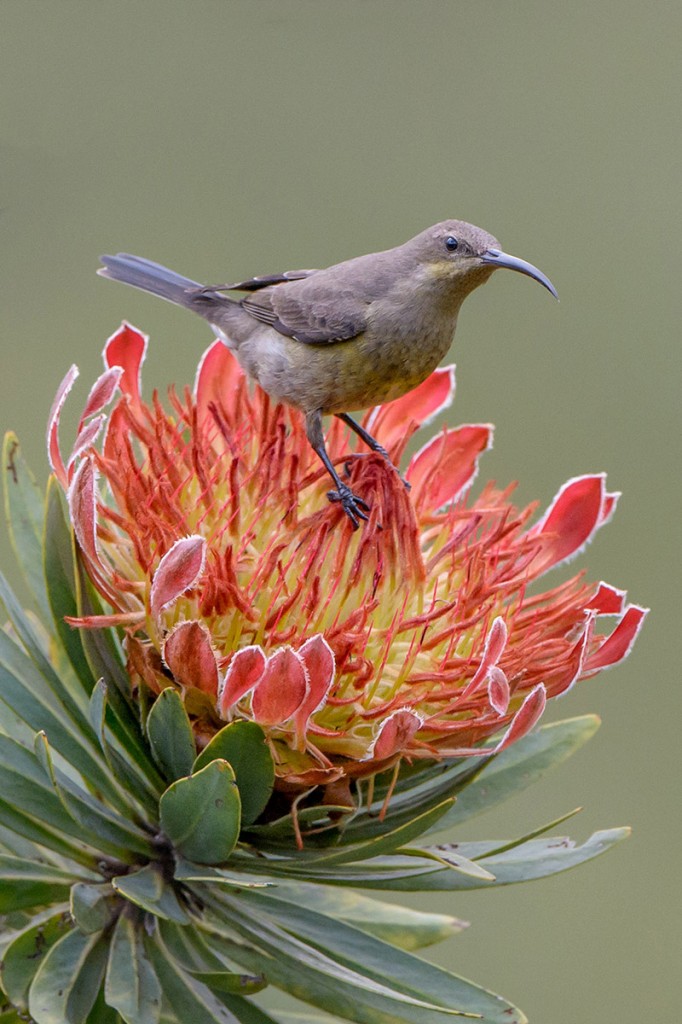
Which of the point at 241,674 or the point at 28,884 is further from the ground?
the point at 241,674

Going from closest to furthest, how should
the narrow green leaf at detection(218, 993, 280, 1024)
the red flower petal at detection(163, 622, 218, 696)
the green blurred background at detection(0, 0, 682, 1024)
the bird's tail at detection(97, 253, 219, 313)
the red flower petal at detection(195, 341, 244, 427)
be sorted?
the red flower petal at detection(163, 622, 218, 696) < the narrow green leaf at detection(218, 993, 280, 1024) < the red flower petal at detection(195, 341, 244, 427) < the bird's tail at detection(97, 253, 219, 313) < the green blurred background at detection(0, 0, 682, 1024)

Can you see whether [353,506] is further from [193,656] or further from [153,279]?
[153,279]

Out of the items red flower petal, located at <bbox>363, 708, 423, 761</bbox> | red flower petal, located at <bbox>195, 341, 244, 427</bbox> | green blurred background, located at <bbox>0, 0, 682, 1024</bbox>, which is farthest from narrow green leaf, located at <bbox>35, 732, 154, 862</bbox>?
green blurred background, located at <bbox>0, 0, 682, 1024</bbox>

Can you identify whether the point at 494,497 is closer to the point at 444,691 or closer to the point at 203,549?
the point at 444,691

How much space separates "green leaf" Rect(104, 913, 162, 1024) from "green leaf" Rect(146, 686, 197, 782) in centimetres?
21

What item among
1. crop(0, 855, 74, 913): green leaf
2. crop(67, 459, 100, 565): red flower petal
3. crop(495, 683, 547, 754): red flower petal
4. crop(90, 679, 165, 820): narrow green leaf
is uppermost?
crop(67, 459, 100, 565): red flower petal

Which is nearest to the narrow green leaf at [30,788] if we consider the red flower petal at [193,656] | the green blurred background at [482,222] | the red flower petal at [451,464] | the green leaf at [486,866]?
the red flower petal at [193,656]

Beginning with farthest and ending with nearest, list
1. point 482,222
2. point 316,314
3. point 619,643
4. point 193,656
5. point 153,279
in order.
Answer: point 482,222 → point 153,279 → point 316,314 → point 619,643 → point 193,656

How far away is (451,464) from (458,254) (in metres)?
0.42

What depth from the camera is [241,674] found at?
67.9 inches

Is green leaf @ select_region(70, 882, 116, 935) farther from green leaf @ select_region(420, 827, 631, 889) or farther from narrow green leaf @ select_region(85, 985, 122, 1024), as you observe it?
green leaf @ select_region(420, 827, 631, 889)

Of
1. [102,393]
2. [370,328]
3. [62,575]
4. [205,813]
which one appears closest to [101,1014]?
[205,813]

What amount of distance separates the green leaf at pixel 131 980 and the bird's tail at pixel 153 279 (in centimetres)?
150

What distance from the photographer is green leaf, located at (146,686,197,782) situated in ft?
5.55
